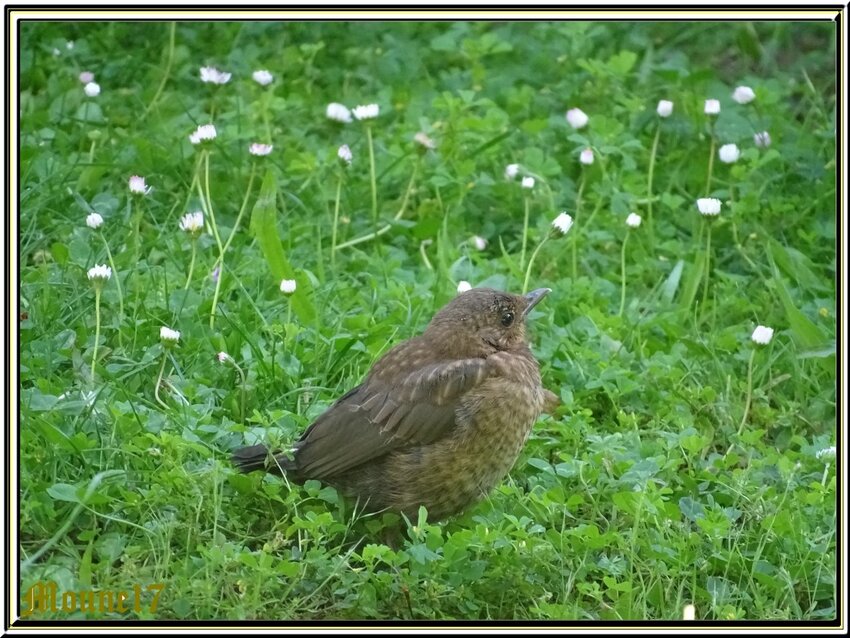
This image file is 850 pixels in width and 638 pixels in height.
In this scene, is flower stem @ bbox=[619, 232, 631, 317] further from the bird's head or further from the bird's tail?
the bird's tail

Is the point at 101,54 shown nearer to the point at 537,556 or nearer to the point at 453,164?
the point at 453,164

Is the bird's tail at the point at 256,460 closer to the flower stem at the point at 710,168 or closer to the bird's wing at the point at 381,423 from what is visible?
the bird's wing at the point at 381,423

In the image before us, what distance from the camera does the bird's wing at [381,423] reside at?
5.17 m

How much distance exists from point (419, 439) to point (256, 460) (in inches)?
24.1

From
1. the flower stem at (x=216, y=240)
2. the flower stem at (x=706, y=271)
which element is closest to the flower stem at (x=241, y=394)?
the flower stem at (x=216, y=240)

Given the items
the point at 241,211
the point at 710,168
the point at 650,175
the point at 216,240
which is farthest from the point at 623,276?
the point at 216,240

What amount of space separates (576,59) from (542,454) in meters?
3.73

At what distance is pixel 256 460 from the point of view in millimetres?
5129

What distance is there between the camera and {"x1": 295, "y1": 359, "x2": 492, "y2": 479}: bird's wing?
5.17 metres

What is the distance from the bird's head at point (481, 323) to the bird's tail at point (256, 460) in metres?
0.80

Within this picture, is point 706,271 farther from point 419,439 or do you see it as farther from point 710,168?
point 419,439

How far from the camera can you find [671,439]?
18.7 feet

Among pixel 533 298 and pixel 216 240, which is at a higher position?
pixel 216 240
